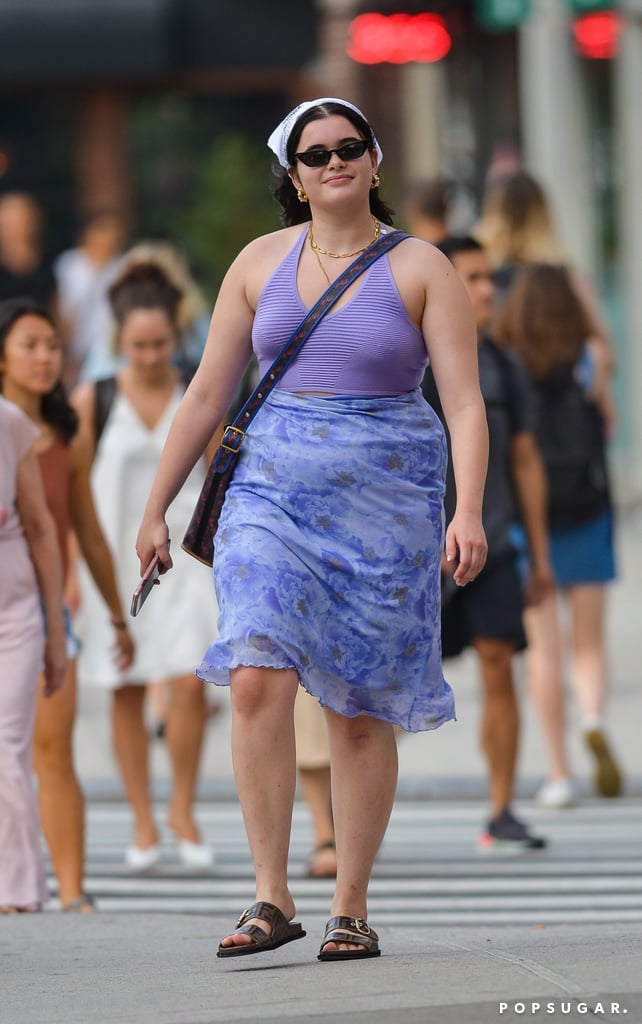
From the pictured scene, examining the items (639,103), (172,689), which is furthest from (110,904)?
(639,103)

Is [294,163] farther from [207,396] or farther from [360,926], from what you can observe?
[360,926]

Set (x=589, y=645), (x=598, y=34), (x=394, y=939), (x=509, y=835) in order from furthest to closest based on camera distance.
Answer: (x=598, y=34), (x=589, y=645), (x=509, y=835), (x=394, y=939)

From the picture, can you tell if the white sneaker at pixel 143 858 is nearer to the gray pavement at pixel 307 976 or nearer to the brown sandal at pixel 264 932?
the gray pavement at pixel 307 976

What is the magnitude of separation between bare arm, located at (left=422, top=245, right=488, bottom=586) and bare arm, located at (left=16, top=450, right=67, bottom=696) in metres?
1.73

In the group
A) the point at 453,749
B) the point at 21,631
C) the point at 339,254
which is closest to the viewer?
the point at 339,254

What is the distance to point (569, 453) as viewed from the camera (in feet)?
30.5

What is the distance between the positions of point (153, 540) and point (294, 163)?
0.90 metres

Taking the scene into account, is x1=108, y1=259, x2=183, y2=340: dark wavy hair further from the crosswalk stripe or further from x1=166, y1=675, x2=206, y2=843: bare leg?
the crosswalk stripe

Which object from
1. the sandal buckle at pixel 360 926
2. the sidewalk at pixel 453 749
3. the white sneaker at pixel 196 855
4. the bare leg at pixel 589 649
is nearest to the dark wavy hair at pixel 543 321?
the bare leg at pixel 589 649

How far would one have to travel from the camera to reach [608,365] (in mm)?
9828

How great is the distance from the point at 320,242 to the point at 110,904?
9.36ft

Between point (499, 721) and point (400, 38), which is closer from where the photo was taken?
point (499, 721)

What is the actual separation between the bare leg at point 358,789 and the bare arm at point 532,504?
3.11 m

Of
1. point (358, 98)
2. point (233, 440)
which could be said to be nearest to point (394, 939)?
point (233, 440)
